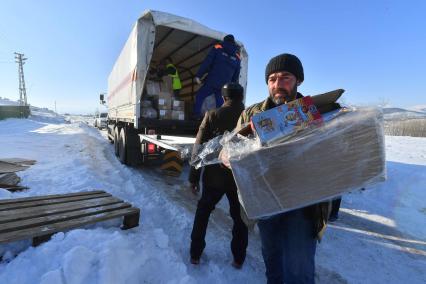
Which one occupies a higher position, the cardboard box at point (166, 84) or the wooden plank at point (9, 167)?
the cardboard box at point (166, 84)

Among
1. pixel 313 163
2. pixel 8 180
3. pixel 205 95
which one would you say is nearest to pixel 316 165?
pixel 313 163

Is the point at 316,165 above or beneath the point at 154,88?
beneath

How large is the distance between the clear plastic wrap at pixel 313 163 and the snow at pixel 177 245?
1.25 meters

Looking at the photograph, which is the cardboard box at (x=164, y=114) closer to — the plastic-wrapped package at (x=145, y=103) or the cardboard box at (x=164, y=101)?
the cardboard box at (x=164, y=101)

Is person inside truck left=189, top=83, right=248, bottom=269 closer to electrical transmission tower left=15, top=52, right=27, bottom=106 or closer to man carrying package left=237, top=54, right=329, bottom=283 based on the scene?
man carrying package left=237, top=54, right=329, bottom=283

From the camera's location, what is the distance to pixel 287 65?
1714 mm

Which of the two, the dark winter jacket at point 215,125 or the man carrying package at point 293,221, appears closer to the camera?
the man carrying package at point 293,221

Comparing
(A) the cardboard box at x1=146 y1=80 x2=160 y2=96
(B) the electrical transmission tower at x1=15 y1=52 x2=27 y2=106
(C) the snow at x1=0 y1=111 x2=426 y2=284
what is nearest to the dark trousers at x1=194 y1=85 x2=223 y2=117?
(A) the cardboard box at x1=146 y1=80 x2=160 y2=96

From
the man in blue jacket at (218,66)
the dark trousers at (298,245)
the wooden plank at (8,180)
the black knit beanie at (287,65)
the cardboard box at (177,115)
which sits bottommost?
the wooden plank at (8,180)

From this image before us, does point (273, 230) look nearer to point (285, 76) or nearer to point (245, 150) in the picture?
point (245, 150)

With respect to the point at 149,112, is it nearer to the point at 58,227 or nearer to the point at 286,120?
the point at 58,227

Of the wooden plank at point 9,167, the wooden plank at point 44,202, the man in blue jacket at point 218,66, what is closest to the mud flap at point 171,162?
the man in blue jacket at point 218,66

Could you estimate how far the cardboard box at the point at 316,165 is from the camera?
1.31m

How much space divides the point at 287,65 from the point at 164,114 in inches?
183
